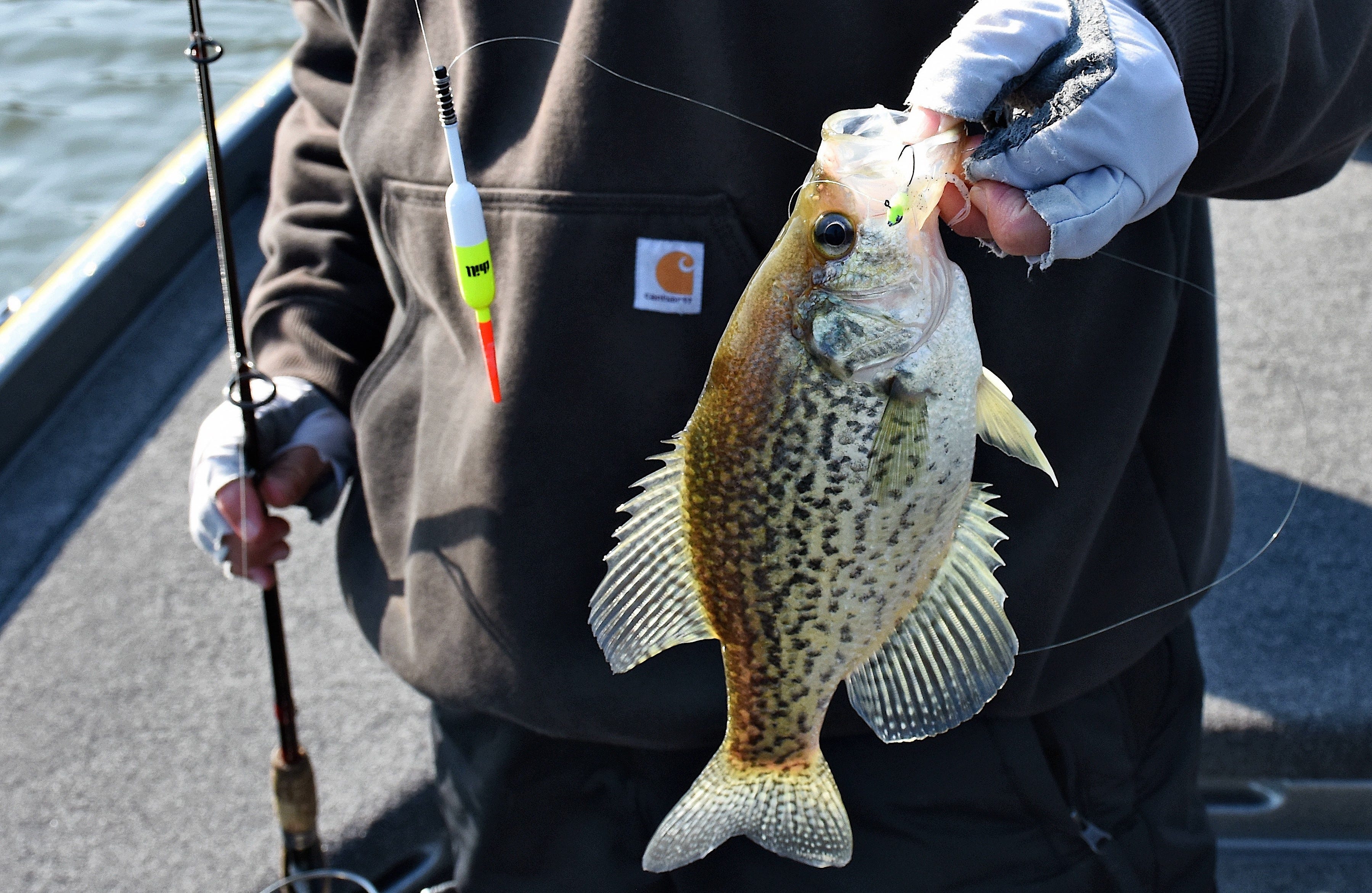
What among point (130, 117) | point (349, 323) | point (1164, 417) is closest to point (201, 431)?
point (349, 323)

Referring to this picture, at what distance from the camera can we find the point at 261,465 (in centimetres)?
196

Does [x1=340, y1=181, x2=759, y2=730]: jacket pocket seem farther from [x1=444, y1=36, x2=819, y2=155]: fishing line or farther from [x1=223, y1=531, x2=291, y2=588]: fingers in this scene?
[x1=223, y1=531, x2=291, y2=588]: fingers

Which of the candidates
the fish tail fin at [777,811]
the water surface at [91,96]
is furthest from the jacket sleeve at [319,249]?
the water surface at [91,96]

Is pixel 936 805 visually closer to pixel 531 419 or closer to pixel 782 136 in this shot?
pixel 531 419

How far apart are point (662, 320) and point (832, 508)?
1.48 ft

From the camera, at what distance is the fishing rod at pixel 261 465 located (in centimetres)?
191

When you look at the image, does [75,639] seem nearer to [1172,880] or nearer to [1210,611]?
[1172,880]

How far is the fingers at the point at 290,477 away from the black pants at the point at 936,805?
1.61ft

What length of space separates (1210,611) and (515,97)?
7.07ft

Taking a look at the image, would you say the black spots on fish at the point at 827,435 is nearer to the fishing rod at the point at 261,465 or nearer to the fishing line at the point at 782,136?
the fishing line at the point at 782,136

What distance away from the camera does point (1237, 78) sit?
3.94 ft

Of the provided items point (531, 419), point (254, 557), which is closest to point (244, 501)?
point (254, 557)

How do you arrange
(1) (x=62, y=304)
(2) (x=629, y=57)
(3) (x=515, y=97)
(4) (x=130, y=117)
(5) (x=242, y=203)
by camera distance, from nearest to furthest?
1. (2) (x=629, y=57)
2. (3) (x=515, y=97)
3. (1) (x=62, y=304)
4. (5) (x=242, y=203)
5. (4) (x=130, y=117)

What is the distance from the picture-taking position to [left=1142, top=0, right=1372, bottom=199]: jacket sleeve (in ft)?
3.91
